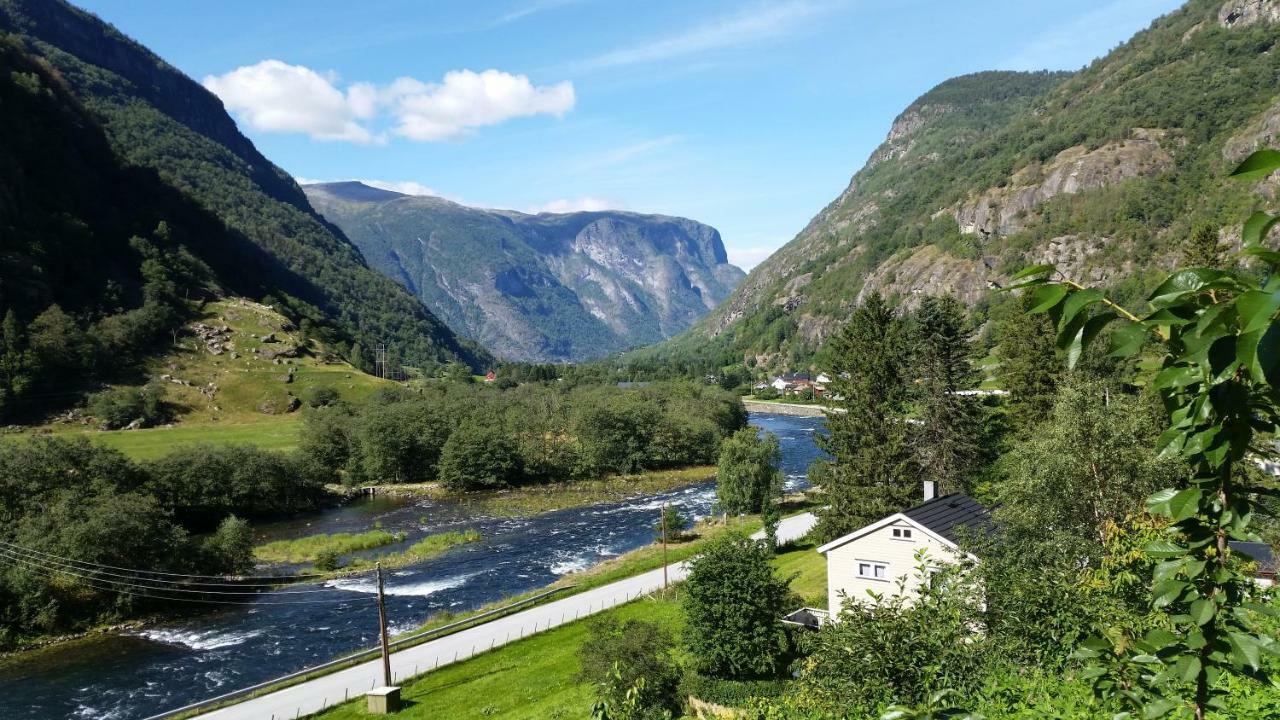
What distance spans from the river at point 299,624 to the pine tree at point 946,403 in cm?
2393

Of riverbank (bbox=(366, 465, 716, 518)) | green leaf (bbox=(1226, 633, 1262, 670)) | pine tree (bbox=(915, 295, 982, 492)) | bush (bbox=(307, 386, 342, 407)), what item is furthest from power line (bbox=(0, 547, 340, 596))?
bush (bbox=(307, 386, 342, 407))

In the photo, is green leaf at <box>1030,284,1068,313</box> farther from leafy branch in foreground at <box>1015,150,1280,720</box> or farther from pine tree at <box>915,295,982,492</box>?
pine tree at <box>915,295,982,492</box>

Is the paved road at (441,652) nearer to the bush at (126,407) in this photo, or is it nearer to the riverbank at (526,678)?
the riverbank at (526,678)

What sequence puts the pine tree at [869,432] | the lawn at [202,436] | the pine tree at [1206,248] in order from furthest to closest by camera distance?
the lawn at [202,436], the pine tree at [1206,248], the pine tree at [869,432]

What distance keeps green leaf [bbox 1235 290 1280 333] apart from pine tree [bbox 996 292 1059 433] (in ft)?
172

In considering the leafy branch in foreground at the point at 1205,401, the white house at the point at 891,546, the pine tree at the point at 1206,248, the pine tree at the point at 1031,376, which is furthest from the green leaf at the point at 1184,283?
the pine tree at the point at 1031,376

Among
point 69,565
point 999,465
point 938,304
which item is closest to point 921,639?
point 999,465

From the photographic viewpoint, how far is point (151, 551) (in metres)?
47.1

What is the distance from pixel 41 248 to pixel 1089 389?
508 ft

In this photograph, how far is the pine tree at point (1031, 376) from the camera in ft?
166

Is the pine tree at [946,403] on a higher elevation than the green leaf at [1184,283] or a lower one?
lower

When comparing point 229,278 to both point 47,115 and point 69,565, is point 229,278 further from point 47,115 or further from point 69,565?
point 69,565

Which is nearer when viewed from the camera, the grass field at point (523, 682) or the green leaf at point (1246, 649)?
the green leaf at point (1246, 649)

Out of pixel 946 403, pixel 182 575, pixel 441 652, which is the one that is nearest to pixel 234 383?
pixel 182 575
